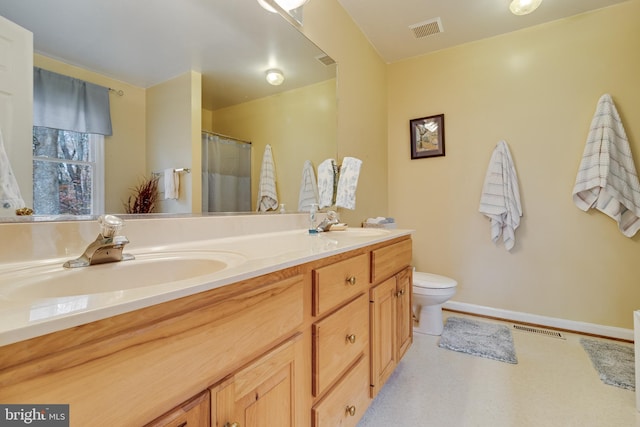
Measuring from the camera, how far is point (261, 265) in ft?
2.11

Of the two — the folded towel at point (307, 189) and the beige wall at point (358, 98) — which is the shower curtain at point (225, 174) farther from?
the beige wall at point (358, 98)

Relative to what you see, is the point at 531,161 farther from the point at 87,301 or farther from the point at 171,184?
the point at 87,301

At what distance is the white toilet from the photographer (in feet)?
6.59

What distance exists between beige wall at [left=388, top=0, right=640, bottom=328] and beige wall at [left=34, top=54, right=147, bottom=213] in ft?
7.93

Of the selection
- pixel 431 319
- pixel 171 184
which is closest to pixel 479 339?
pixel 431 319

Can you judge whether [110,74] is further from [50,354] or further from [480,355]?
[480,355]

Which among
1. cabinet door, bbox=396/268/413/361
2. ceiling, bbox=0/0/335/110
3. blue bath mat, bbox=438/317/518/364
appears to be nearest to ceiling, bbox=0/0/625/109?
ceiling, bbox=0/0/335/110

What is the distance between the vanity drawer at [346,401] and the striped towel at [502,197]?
1836 mm

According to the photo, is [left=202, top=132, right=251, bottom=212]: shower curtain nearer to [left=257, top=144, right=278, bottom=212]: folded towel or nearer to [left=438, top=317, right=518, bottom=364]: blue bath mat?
[left=257, top=144, right=278, bottom=212]: folded towel

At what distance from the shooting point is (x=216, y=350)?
0.53 m

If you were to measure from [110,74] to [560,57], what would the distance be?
3.01 m

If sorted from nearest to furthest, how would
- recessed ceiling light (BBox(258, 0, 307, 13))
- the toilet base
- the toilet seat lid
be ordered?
recessed ceiling light (BBox(258, 0, 307, 13)) → the toilet seat lid → the toilet base

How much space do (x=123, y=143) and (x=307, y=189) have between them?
39.9 inches

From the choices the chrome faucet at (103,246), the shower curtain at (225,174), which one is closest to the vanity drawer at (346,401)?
the chrome faucet at (103,246)
